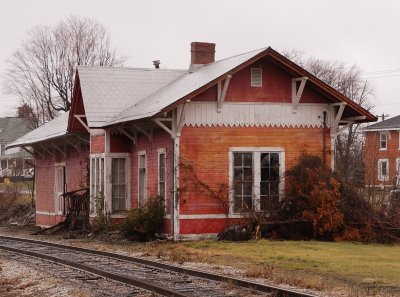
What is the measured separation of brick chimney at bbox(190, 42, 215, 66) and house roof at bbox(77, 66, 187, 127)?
712 millimetres

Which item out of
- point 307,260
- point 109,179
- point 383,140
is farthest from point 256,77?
point 383,140

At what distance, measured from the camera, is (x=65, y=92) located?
69.6 metres

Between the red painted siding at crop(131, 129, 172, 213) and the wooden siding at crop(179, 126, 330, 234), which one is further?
the red painted siding at crop(131, 129, 172, 213)

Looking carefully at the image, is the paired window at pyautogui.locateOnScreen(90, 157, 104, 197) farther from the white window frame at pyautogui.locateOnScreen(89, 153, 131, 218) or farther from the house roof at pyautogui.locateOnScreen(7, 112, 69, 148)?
the house roof at pyautogui.locateOnScreen(7, 112, 69, 148)

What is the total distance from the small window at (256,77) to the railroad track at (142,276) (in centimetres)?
737

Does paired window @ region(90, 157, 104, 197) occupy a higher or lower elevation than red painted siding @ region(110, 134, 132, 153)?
lower

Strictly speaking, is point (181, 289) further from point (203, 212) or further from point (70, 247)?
point (203, 212)

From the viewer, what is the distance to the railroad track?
12695mm

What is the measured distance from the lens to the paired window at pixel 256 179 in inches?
960

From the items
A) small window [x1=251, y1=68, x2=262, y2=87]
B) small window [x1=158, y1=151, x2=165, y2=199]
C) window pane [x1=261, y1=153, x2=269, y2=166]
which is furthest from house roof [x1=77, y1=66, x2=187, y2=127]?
window pane [x1=261, y1=153, x2=269, y2=166]

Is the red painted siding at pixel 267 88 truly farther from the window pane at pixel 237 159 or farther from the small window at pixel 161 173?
the small window at pixel 161 173

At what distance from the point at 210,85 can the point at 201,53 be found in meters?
7.81

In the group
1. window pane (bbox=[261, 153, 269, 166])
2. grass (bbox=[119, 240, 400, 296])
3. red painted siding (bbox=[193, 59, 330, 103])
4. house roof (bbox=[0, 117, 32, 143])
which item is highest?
house roof (bbox=[0, 117, 32, 143])

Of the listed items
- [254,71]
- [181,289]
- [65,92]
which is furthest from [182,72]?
[65,92]
